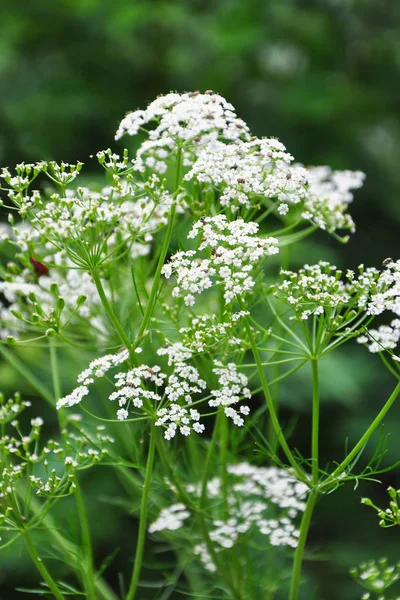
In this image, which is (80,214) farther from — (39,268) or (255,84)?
(255,84)

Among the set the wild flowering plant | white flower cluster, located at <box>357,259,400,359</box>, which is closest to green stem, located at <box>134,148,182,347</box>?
the wild flowering plant

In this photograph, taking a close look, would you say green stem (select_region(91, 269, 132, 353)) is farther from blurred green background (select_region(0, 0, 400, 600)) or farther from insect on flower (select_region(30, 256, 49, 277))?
blurred green background (select_region(0, 0, 400, 600))

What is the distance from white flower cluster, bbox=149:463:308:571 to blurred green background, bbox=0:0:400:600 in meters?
1.67

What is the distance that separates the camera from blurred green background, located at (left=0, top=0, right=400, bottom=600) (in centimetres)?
323

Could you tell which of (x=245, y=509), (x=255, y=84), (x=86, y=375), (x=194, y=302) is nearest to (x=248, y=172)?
(x=194, y=302)

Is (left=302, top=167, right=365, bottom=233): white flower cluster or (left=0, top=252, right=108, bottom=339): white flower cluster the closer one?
(left=302, top=167, right=365, bottom=233): white flower cluster

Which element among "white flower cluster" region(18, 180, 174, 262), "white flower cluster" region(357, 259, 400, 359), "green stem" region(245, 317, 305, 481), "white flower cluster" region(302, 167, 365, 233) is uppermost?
"white flower cluster" region(302, 167, 365, 233)

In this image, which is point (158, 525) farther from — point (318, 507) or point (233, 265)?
point (318, 507)

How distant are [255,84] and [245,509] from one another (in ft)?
A: 10.3

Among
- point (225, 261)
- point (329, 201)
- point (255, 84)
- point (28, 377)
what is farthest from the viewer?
point (255, 84)

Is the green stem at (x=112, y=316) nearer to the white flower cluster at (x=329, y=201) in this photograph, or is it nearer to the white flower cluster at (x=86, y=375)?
the white flower cluster at (x=86, y=375)

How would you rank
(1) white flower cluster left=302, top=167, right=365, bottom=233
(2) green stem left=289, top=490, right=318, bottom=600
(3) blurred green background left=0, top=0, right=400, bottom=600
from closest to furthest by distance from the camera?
(2) green stem left=289, top=490, right=318, bottom=600, (1) white flower cluster left=302, top=167, right=365, bottom=233, (3) blurred green background left=0, top=0, right=400, bottom=600

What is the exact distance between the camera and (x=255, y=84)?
398 centimetres

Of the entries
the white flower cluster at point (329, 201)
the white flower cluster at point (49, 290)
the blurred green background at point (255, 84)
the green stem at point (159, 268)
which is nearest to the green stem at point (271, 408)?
the green stem at point (159, 268)
